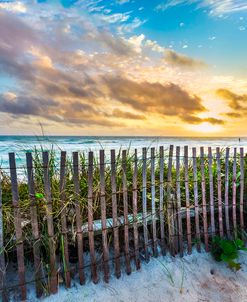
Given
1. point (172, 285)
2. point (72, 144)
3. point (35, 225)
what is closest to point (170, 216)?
point (172, 285)

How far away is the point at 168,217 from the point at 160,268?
61 centimetres

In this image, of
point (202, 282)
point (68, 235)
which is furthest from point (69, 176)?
point (202, 282)

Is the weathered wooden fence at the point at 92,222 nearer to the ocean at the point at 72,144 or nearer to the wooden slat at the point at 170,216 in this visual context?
the wooden slat at the point at 170,216

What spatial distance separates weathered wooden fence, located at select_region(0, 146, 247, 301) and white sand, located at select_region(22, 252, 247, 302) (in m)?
0.09

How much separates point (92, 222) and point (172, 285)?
1.17 metres

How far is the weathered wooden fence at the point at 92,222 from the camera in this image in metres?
2.76

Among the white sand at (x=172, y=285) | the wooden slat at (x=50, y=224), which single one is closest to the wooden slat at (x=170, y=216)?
the white sand at (x=172, y=285)

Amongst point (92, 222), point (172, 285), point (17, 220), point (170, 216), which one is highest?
point (17, 220)

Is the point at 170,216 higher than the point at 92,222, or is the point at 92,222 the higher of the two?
Result: the point at 92,222

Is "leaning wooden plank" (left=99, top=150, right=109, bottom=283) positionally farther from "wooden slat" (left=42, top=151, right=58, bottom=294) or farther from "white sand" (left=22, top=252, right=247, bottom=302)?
"wooden slat" (left=42, top=151, right=58, bottom=294)

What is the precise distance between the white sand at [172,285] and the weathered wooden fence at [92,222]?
3.5 inches

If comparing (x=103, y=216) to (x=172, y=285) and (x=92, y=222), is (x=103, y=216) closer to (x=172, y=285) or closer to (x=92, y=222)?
(x=92, y=222)

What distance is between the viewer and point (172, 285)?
3145 mm

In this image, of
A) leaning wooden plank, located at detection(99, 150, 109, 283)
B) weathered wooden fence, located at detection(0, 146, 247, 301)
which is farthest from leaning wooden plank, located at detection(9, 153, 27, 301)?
leaning wooden plank, located at detection(99, 150, 109, 283)
